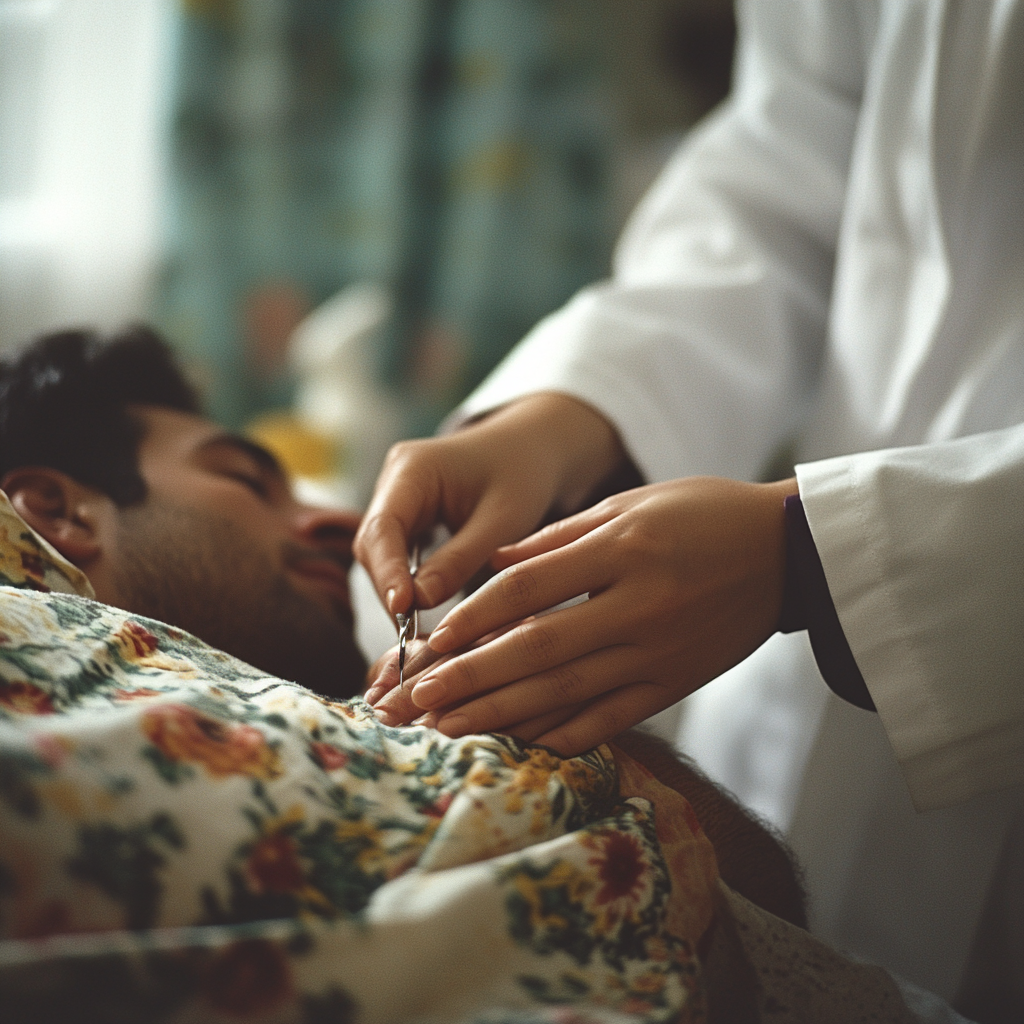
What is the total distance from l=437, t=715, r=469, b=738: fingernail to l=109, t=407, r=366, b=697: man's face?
0.33 metres

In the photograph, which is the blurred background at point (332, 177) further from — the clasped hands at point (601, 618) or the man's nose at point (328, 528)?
the clasped hands at point (601, 618)

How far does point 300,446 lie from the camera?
5.51 ft

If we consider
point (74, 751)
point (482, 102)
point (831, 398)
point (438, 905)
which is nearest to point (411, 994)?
point (438, 905)

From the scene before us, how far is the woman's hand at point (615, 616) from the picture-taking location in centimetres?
52

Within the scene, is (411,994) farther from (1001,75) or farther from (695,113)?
(695,113)

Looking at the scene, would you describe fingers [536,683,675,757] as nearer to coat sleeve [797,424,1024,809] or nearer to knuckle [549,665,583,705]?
knuckle [549,665,583,705]

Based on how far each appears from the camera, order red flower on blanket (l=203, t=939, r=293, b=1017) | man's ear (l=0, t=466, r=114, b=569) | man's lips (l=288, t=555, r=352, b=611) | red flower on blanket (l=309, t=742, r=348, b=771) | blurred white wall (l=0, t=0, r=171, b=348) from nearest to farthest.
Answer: red flower on blanket (l=203, t=939, r=293, b=1017), red flower on blanket (l=309, t=742, r=348, b=771), man's ear (l=0, t=466, r=114, b=569), man's lips (l=288, t=555, r=352, b=611), blurred white wall (l=0, t=0, r=171, b=348)

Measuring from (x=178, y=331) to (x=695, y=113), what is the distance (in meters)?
1.37

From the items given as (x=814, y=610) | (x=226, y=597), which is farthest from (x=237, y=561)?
(x=814, y=610)

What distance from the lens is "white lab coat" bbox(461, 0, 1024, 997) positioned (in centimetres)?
59

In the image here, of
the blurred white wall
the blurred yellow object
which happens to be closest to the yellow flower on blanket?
the blurred yellow object

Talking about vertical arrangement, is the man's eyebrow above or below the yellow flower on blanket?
below

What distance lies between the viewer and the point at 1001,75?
2.60 ft

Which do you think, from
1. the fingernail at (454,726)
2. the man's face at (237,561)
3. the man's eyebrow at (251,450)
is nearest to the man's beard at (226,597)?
the man's face at (237,561)
